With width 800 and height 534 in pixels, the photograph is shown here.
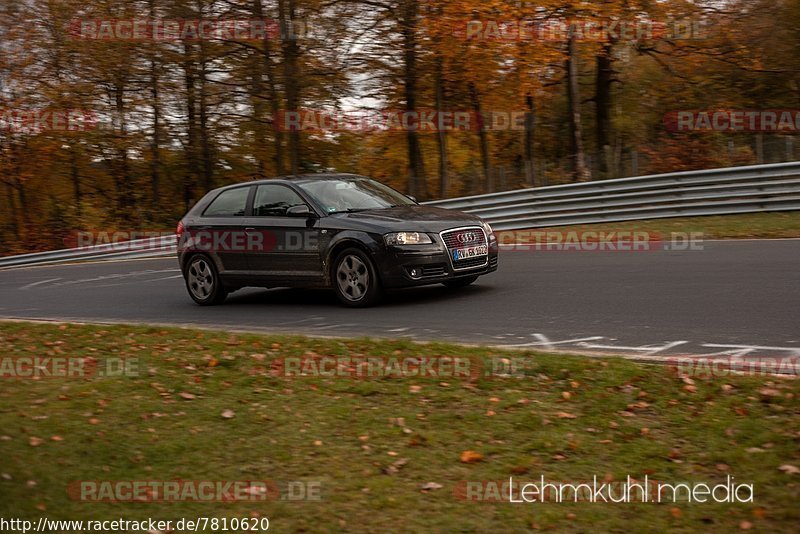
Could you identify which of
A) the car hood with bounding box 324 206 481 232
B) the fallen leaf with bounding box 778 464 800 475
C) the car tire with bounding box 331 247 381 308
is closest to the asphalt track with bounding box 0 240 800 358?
the car tire with bounding box 331 247 381 308

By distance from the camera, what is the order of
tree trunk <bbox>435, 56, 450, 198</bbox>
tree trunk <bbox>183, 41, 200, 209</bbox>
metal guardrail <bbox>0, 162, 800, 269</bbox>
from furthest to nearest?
tree trunk <bbox>183, 41, 200, 209</bbox> → tree trunk <bbox>435, 56, 450, 198</bbox> → metal guardrail <bbox>0, 162, 800, 269</bbox>

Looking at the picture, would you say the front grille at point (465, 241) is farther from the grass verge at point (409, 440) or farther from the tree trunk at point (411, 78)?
the tree trunk at point (411, 78)

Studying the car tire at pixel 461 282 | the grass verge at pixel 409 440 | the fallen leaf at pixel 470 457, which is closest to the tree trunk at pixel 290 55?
the car tire at pixel 461 282

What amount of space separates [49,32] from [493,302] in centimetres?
2903

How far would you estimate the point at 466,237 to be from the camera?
11500 mm

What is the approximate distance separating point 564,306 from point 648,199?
10167 mm

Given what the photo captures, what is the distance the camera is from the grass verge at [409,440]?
4723mm

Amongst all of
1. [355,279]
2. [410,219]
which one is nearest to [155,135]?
[355,279]

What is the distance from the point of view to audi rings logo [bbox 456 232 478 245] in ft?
37.5

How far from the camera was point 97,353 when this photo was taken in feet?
28.4

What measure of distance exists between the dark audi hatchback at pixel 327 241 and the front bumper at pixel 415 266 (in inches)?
0.5

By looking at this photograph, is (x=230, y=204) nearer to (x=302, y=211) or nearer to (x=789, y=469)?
(x=302, y=211)

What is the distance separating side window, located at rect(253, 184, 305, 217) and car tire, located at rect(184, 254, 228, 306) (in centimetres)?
117

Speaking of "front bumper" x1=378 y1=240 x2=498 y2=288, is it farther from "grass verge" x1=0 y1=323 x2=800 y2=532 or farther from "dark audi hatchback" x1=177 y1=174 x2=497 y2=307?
"grass verge" x1=0 y1=323 x2=800 y2=532
